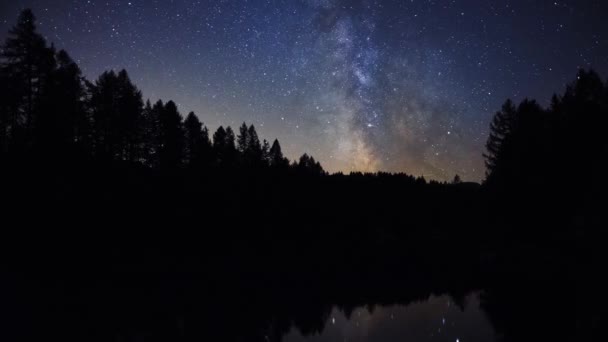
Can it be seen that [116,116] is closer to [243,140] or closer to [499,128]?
[243,140]

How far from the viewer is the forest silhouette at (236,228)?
21.1 m

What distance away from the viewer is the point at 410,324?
756 inches

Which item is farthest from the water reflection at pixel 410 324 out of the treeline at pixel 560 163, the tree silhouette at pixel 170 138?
the tree silhouette at pixel 170 138

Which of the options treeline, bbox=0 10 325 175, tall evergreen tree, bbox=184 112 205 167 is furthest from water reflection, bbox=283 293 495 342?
tall evergreen tree, bbox=184 112 205 167

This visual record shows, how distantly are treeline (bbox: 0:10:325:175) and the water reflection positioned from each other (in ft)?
98.1

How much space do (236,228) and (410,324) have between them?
27.8m

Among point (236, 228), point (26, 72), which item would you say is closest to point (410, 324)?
point (236, 228)

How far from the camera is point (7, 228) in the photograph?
25.8 metres

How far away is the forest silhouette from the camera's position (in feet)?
69.1

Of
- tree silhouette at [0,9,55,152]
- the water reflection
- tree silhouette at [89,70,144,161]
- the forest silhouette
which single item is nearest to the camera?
the water reflection

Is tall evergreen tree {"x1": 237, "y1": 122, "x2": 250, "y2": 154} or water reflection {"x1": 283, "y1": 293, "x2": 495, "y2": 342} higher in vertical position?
tall evergreen tree {"x1": 237, "y1": 122, "x2": 250, "y2": 154}

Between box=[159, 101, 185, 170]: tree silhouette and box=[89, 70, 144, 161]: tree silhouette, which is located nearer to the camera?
box=[89, 70, 144, 161]: tree silhouette

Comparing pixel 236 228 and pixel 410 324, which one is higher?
pixel 236 228

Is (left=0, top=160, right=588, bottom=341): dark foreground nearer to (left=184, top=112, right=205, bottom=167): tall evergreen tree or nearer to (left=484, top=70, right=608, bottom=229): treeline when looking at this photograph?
(left=484, top=70, right=608, bottom=229): treeline
